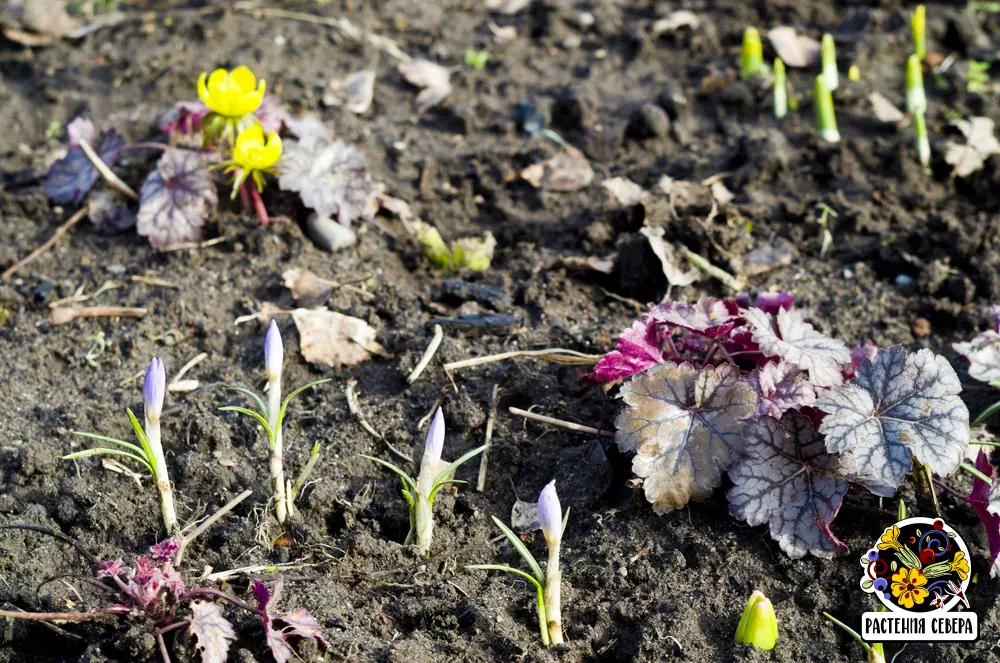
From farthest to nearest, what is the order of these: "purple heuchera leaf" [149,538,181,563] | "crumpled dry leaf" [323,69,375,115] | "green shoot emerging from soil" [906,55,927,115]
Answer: "crumpled dry leaf" [323,69,375,115] → "green shoot emerging from soil" [906,55,927,115] → "purple heuchera leaf" [149,538,181,563]

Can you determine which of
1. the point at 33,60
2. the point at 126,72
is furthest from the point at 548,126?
the point at 33,60

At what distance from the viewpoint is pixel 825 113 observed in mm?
4016

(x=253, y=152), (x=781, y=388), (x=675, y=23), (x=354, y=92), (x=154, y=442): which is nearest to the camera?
(x=154, y=442)

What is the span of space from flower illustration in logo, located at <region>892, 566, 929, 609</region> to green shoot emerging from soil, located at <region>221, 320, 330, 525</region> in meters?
1.41

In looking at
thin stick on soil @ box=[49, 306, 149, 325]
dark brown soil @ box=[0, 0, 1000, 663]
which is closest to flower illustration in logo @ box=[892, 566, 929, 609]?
dark brown soil @ box=[0, 0, 1000, 663]

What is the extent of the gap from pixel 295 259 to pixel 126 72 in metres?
1.65

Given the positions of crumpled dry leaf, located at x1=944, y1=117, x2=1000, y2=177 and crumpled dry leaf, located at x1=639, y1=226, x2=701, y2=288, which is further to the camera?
crumpled dry leaf, located at x1=944, y1=117, x2=1000, y2=177

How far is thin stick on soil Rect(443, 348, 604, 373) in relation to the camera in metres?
2.91

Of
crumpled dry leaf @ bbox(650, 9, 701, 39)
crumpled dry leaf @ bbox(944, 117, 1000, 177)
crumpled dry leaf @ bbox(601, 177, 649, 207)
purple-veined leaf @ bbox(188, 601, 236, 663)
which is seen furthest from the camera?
crumpled dry leaf @ bbox(650, 9, 701, 39)

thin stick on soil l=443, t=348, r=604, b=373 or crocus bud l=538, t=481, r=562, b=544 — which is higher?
crocus bud l=538, t=481, r=562, b=544

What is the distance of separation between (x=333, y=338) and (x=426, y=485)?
33.4 inches

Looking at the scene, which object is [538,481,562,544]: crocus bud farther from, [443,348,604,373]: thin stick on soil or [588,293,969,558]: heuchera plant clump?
Answer: [443,348,604,373]: thin stick on soil

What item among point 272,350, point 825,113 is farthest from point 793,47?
point 272,350

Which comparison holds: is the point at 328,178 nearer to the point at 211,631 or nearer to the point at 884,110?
the point at 211,631
